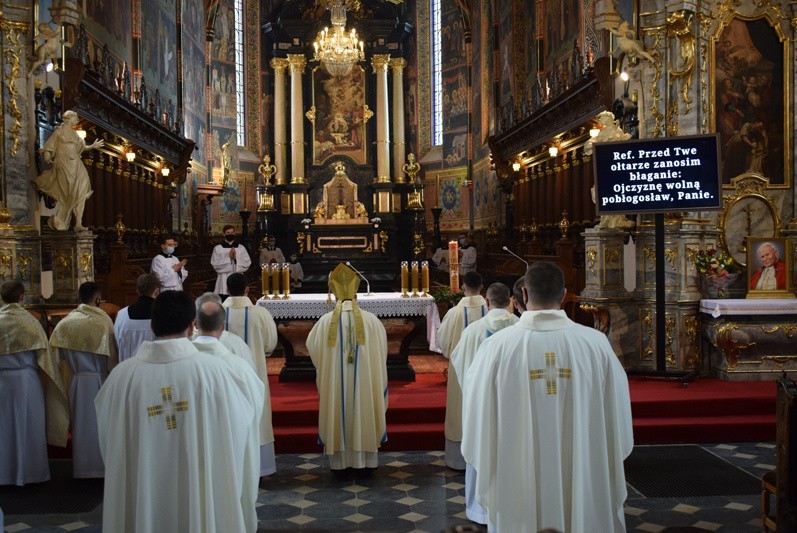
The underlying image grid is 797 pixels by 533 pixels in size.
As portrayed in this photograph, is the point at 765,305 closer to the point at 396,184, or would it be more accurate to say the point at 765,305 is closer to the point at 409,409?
the point at 409,409

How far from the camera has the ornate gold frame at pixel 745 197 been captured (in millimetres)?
9891

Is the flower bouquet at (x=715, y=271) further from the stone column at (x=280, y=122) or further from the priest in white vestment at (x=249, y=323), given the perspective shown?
the stone column at (x=280, y=122)

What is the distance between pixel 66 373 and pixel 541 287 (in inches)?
192

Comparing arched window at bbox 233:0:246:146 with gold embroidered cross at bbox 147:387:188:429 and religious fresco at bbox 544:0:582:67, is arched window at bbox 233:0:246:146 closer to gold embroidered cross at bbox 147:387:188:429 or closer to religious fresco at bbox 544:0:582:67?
religious fresco at bbox 544:0:582:67

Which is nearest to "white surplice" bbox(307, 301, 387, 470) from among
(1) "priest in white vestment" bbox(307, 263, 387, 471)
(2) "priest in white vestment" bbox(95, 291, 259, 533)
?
(1) "priest in white vestment" bbox(307, 263, 387, 471)

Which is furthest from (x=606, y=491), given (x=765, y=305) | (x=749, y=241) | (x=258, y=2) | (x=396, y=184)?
(x=258, y=2)

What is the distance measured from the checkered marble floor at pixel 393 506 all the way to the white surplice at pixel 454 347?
182 millimetres

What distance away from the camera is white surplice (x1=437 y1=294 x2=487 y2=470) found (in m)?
6.68

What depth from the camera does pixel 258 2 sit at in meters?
27.8

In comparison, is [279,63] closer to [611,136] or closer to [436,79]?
[436,79]

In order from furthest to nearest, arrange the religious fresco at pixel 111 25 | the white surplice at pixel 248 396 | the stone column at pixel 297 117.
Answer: the stone column at pixel 297 117 → the religious fresco at pixel 111 25 → the white surplice at pixel 248 396

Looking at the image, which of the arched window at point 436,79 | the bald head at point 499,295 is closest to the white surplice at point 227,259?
the bald head at point 499,295

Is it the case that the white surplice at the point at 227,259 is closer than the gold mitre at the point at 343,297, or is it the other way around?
the gold mitre at the point at 343,297

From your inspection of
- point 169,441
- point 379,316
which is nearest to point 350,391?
point 169,441
